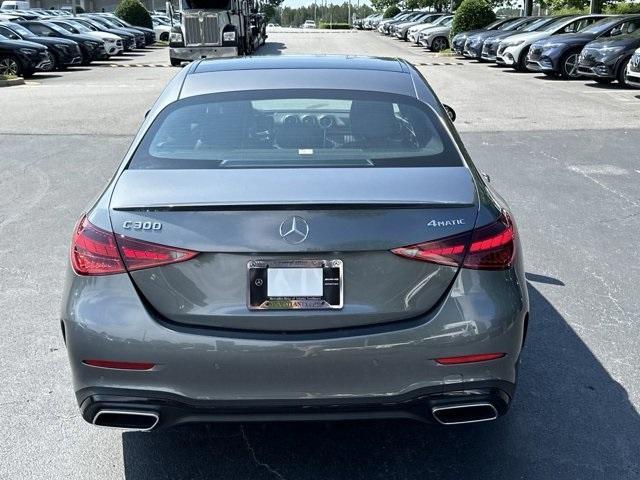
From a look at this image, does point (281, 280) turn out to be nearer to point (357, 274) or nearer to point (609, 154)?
point (357, 274)

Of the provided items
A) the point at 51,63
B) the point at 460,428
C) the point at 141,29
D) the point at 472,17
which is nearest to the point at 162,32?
the point at 141,29

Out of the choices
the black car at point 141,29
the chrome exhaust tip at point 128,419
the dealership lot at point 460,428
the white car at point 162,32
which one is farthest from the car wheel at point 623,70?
the white car at point 162,32

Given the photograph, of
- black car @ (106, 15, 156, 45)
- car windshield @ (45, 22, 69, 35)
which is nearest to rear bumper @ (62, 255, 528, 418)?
car windshield @ (45, 22, 69, 35)

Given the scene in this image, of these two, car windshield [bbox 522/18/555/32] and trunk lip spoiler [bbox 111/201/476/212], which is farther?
car windshield [bbox 522/18/555/32]

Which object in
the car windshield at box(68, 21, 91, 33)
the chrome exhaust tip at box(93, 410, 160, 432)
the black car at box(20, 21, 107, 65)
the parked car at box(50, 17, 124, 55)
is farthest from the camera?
the car windshield at box(68, 21, 91, 33)

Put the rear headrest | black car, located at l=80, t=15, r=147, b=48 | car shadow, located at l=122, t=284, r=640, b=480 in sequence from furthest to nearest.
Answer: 1. black car, located at l=80, t=15, r=147, b=48
2. the rear headrest
3. car shadow, located at l=122, t=284, r=640, b=480

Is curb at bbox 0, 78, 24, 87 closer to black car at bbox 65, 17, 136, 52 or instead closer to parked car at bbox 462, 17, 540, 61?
black car at bbox 65, 17, 136, 52

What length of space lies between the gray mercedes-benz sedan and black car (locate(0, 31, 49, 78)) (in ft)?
68.4

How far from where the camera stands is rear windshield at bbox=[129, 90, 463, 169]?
330 cm

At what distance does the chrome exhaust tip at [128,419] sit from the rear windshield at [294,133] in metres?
1.02

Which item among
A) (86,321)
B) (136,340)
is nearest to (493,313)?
(136,340)

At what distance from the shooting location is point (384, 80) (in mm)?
3963

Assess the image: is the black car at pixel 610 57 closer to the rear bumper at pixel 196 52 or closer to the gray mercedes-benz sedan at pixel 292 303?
the rear bumper at pixel 196 52

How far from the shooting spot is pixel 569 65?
66.9 feet
